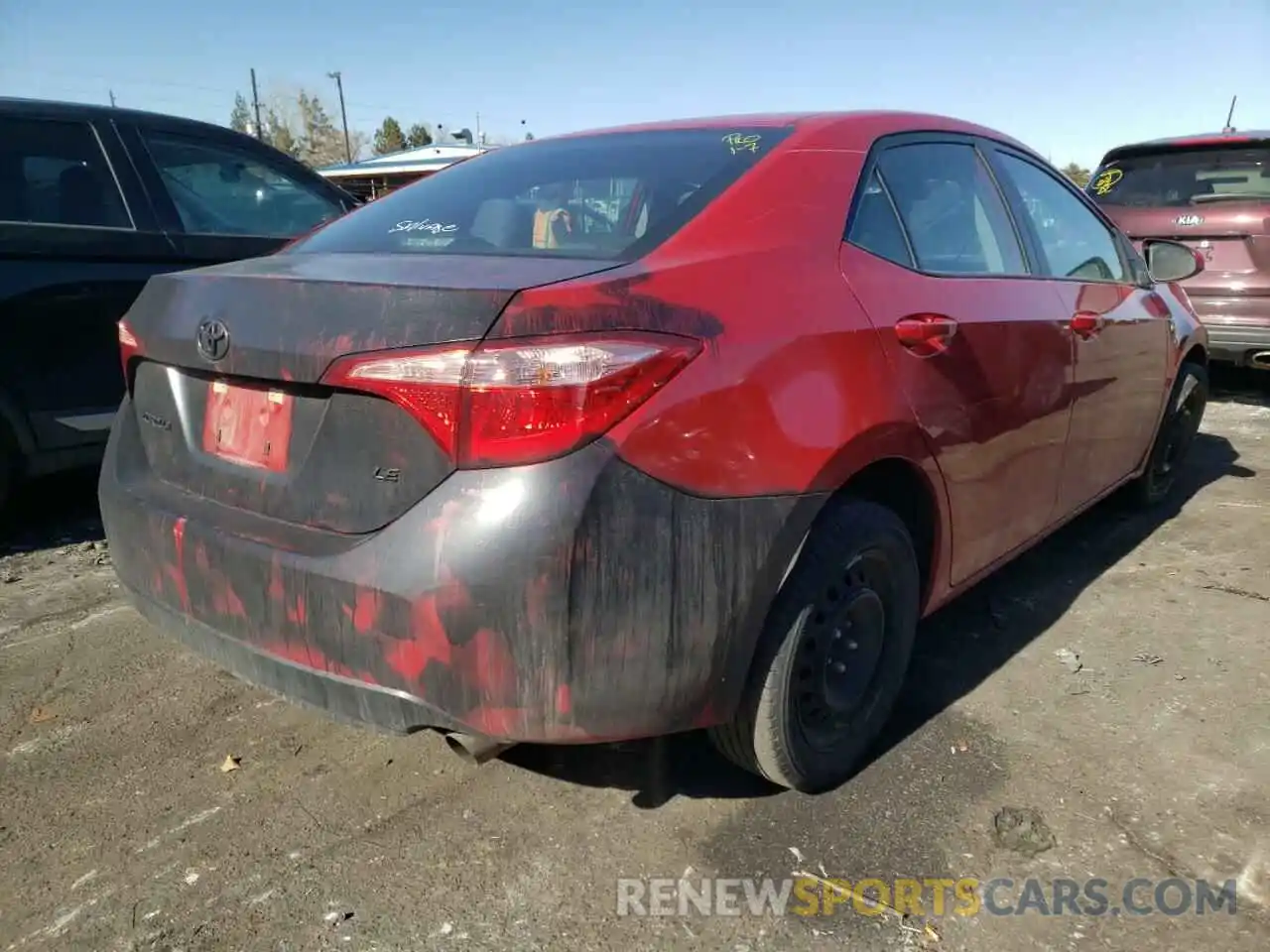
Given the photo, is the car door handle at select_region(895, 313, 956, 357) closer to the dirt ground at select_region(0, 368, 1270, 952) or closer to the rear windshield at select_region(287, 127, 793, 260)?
the rear windshield at select_region(287, 127, 793, 260)

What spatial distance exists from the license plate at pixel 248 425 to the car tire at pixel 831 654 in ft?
3.41

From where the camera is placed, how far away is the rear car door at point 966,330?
2.21m

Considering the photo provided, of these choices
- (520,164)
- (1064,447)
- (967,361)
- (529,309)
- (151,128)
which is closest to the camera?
(529,309)

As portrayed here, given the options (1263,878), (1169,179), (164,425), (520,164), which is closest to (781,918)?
(1263,878)

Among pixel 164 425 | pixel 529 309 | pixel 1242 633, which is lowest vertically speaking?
pixel 1242 633

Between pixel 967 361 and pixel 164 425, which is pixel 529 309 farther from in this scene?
pixel 967 361

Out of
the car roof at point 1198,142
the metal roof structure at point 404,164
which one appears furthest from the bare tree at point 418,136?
the car roof at point 1198,142

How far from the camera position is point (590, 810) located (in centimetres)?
221

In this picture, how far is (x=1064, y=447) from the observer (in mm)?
2984

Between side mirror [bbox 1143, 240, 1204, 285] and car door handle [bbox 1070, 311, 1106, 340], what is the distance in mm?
1149

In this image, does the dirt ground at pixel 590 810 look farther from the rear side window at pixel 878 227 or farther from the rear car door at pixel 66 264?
the rear side window at pixel 878 227

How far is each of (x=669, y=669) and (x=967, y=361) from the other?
1.20 metres

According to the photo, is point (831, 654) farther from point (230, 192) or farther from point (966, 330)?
point (230, 192)

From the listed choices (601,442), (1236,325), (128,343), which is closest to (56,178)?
(128,343)
